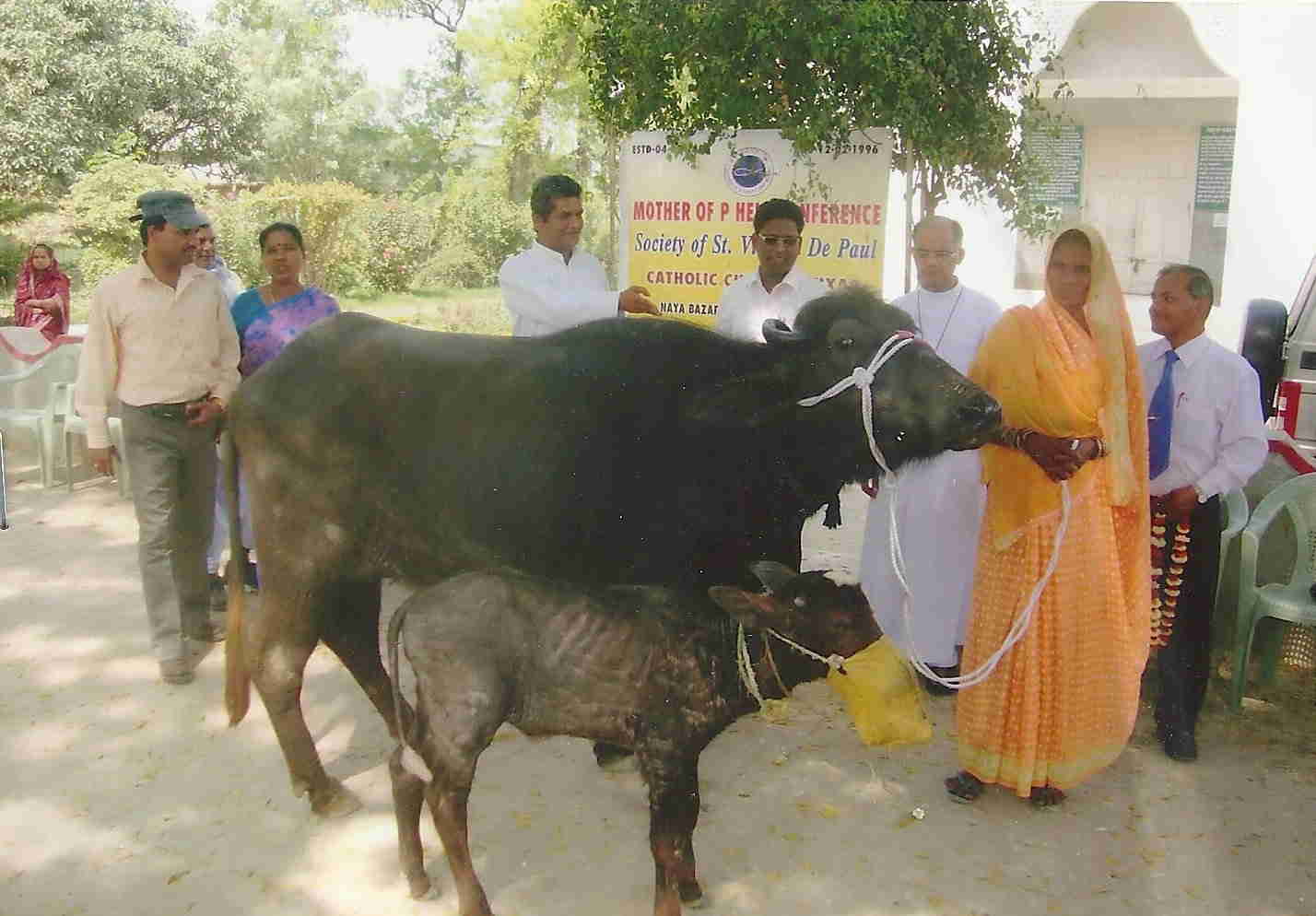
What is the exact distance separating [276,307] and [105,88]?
21.5m

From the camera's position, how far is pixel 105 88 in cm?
2281

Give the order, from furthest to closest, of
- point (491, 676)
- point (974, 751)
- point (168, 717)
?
1. point (168, 717)
2. point (974, 751)
3. point (491, 676)

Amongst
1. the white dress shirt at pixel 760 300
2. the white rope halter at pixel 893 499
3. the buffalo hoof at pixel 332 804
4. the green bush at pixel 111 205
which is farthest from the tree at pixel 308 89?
the white rope halter at pixel 893 499

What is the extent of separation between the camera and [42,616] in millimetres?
5562

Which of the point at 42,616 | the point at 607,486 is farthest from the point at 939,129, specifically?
the point at 42,616

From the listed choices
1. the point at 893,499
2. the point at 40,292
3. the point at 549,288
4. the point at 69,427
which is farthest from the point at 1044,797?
the point at 40,292

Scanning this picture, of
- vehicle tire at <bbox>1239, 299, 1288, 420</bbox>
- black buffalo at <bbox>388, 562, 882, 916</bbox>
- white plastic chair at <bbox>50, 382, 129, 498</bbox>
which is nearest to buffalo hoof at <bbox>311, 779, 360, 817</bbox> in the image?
black buffalo at <bbox>388, 562, 882, 916</bbox>

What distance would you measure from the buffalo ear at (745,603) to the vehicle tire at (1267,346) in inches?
186

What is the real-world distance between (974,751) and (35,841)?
3.20 metres

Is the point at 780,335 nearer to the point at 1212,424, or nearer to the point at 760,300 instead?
the point at 760,300

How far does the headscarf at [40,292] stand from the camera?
37.1 ft

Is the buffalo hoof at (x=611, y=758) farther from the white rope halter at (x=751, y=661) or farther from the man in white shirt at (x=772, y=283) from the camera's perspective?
the man in white shirt at (x=772, y=283)

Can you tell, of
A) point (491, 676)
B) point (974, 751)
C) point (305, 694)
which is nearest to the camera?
point (491, 676)

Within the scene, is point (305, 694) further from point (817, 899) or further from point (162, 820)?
point (817, 899)
